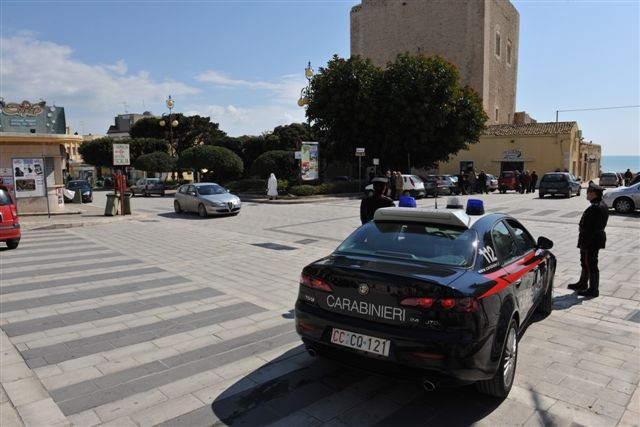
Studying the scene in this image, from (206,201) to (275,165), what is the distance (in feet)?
56.2

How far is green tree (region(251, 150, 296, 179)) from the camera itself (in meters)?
35.6

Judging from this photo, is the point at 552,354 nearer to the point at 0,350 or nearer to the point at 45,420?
the point at 45,420

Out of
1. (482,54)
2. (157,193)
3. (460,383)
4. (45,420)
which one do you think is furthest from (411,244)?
(482,54)

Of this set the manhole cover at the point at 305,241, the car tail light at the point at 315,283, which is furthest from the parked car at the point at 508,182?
the car tail light at the point at 315,283

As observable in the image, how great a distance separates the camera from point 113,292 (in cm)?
723

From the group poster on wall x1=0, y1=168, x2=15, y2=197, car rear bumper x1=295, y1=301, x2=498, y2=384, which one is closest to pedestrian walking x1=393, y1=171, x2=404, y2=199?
poster on wall x1=0, y1=168, x2=15, y2=197

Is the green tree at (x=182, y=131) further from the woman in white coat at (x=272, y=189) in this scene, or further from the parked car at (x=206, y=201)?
the parked car at (x=206, y=201)

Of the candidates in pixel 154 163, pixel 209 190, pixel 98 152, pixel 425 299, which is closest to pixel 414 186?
pixel 209 190

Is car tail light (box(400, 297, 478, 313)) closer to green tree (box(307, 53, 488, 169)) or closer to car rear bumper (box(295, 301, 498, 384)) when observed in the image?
car rear bumper (box(295, 301, 498, 384))

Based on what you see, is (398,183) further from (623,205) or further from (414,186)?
(623,205)

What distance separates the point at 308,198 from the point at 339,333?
77.1 ft

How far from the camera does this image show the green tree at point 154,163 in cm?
4756

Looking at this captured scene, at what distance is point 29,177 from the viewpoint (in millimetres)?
17812

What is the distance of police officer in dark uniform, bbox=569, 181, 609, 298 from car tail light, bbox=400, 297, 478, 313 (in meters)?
4.22
